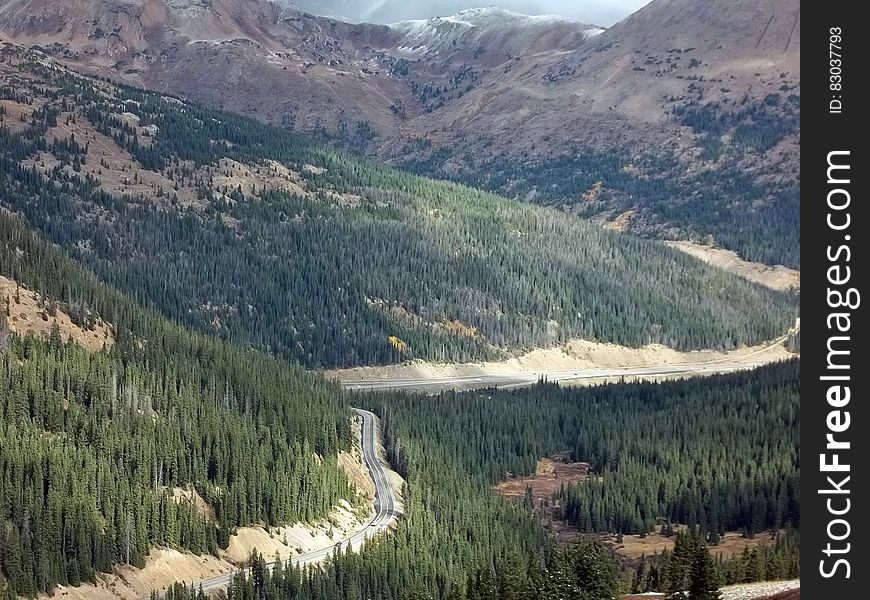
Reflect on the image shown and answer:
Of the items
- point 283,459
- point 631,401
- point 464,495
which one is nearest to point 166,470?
point 283,459

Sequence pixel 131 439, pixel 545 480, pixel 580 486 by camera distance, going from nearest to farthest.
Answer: pixel 131 439
pixel 580 486
pixel 545 480

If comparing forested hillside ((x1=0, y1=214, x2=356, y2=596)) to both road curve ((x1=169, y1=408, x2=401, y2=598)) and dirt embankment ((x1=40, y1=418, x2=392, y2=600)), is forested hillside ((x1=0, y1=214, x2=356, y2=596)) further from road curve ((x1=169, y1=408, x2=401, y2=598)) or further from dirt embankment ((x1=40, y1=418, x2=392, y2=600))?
road curve ((x1=169, y1=408, x2=401, y2=598))

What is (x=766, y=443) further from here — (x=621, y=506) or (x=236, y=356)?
(x=236, y=356)

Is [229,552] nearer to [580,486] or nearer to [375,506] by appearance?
[375,506]

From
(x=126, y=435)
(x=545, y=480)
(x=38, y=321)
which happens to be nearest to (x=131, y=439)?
(x=126, y=435)

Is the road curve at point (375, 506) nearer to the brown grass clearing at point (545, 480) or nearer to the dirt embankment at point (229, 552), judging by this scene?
the dirt embankment at point (229, 552)

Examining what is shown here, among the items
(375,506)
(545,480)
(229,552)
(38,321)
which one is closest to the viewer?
(229,552)

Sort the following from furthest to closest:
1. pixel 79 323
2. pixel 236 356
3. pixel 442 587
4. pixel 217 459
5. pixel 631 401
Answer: pixel 631 401, pixel 236 356, pixel 79 323, pixel 217 459, pixel 442 587
